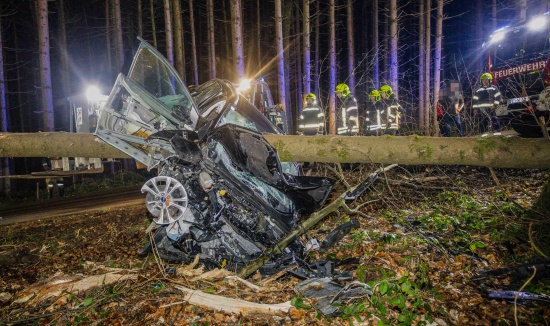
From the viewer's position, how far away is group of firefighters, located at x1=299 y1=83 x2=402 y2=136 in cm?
849

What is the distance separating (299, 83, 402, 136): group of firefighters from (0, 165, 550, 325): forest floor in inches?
123

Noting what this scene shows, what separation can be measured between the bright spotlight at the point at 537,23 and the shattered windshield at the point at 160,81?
9.00 metres

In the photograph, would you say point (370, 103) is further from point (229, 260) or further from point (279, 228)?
point (229, 260)

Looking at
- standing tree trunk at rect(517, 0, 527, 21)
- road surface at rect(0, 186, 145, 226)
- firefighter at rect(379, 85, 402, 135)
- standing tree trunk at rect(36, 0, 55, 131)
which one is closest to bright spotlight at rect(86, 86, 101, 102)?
standing tree trunk at rect(36, 0, 55, 131)

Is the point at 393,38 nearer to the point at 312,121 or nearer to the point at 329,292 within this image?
the point at 312,121

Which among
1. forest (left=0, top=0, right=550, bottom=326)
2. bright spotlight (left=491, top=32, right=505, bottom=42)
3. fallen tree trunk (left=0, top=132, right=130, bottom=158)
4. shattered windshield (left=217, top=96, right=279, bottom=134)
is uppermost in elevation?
bright spotlight (left=491, top=32, right=505, bottom=42)

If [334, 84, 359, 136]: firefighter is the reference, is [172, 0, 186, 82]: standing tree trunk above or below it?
above

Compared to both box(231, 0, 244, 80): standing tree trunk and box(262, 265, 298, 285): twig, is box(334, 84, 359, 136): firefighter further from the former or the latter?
box(262, 265, 298, 285): twig

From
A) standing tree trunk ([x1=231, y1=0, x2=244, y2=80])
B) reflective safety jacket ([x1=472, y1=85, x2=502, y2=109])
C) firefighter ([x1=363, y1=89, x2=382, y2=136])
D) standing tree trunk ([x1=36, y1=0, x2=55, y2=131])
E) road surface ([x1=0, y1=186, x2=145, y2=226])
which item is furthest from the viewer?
standing tree trunk ([x1=231, y1=0, x2=244, y2=80])

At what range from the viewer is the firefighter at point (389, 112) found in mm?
9070

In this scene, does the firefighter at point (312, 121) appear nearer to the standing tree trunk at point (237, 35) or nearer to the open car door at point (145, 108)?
the standing tree trunk at point (237, 35)

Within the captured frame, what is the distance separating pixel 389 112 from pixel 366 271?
689cm

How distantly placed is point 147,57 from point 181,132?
1.05 m

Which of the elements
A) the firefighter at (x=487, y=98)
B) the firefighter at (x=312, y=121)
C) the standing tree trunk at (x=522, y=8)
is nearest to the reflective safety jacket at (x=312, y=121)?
the firefighter at (x=312, y=121)
